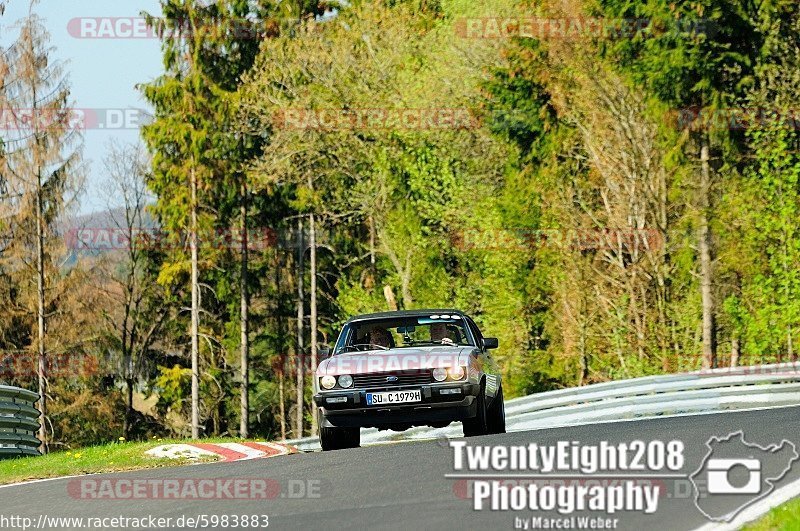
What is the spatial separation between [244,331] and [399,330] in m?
37.7

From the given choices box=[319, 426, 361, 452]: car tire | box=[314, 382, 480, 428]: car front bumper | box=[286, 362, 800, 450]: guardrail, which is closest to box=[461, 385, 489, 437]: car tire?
box=[314, 382, 480, 428]: car front bumper

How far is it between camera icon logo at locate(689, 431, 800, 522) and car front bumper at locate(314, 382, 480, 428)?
285cm

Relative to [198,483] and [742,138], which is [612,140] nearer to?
[742,138]

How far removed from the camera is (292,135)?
156ft

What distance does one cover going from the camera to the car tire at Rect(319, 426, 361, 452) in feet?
53.1

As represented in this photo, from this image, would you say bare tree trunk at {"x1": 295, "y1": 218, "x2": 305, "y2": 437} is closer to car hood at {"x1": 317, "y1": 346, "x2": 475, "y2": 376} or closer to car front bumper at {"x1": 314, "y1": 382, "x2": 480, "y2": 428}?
car hood at {"x1": 317, "y1": 346, "x2": 475, "y2": 376}

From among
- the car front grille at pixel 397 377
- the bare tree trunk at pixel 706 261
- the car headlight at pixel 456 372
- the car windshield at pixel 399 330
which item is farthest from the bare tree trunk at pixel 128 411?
the car headlight at pixel 456 372

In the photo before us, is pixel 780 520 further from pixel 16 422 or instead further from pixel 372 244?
pixel 372 244

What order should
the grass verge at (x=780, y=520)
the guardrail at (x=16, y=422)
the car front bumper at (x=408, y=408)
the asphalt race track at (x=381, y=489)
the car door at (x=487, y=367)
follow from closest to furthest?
1. the grass verge at (x=780, y=520)
2. the asphalt race track at (x=381, y=489)
3. the car front bumper at (x=408, y=408)
4. the car door at (x=487, y=367)
5. the guardrail at (x=16, y=422)

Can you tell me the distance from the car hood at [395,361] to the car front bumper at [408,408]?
221 millimetres

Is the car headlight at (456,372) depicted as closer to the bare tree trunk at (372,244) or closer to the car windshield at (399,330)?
the car windshield at (399,330)

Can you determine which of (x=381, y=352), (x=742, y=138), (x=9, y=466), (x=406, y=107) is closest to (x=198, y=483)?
(x=381, y=352)

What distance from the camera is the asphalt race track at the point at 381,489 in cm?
969

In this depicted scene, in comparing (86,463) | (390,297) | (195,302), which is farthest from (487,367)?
(195,302)
